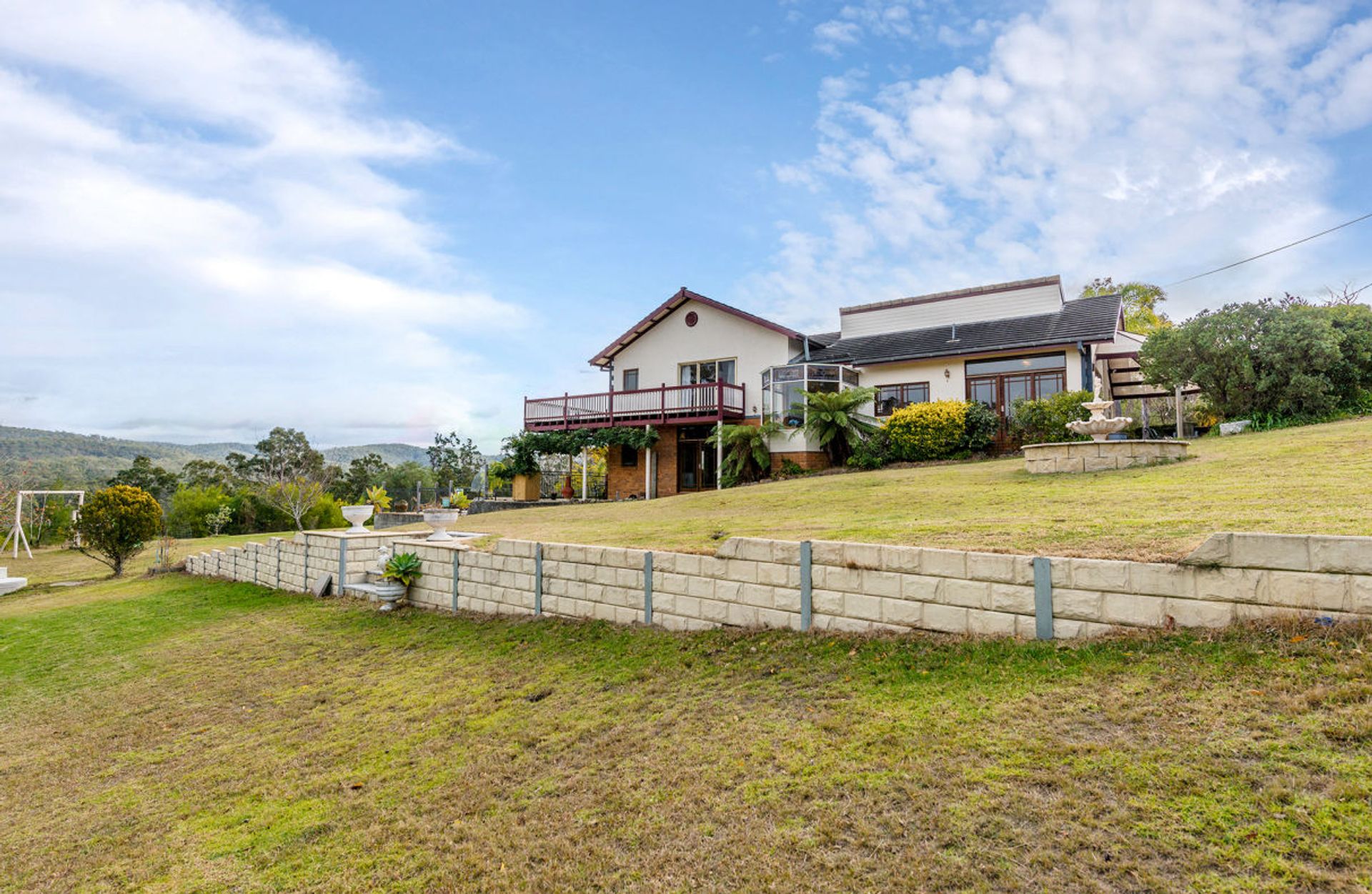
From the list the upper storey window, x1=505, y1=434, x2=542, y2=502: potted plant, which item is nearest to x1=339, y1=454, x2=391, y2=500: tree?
x1=505, y1=434, x2=542, y2=502: potted plant

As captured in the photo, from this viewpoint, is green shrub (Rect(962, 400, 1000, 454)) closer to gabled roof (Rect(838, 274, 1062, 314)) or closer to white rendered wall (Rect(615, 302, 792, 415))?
gabled roof (Rect(838, 274, 1062, 314))

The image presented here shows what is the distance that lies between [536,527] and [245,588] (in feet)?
20.3

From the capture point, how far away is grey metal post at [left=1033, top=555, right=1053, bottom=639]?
4625mm

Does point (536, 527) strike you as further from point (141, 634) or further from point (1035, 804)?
point (1035, 804)

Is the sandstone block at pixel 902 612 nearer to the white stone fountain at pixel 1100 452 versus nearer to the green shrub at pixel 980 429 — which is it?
the white stone fountain at pixel 1100 452

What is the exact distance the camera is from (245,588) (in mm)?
13773

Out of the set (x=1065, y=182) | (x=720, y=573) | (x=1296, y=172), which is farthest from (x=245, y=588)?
(x=1296, y=172)

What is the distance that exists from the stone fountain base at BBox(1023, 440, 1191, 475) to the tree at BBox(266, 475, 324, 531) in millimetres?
27152

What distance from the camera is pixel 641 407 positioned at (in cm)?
2350

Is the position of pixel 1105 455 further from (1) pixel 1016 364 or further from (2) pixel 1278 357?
(1) pixel 1016 364

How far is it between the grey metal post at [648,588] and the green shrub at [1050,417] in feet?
39.7

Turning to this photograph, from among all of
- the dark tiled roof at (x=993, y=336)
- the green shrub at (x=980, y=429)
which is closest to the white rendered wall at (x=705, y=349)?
the dark tiled roof at (x=993, y=336)

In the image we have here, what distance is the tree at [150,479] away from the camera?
39.4 metres

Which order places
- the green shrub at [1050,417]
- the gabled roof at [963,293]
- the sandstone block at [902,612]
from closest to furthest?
1. the sandstone block at [902,612]
2. the green shrub at [1050,417]
3. the gabled roof at [963,293]
